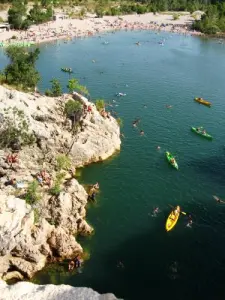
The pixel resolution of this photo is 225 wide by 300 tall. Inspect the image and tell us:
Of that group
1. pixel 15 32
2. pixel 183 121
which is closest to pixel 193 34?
pixel 15 32

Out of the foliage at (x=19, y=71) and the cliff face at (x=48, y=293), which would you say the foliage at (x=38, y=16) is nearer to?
the foliage at (x=19, y=71)

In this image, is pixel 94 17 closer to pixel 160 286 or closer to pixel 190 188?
pixel 190 188

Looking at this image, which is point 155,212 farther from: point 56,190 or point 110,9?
point 110,9

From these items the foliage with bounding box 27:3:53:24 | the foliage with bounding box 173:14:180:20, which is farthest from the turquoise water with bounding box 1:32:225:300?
the foliage with bounding box 173:14:180:20

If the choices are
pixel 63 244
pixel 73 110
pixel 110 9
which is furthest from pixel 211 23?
pixel 63 244

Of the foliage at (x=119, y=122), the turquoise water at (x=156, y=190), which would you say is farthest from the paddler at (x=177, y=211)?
the foliage at (x=119, y=122)

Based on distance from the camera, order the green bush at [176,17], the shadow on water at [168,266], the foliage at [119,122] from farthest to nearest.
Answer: the green bush at [176,17]
the foliage at [119,122]
the shadow on water at [168,266]

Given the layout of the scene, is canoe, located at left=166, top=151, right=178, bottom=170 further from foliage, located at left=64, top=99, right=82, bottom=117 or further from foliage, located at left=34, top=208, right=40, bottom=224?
foliage, located at left=34, top=208, right=40, bottom=224
